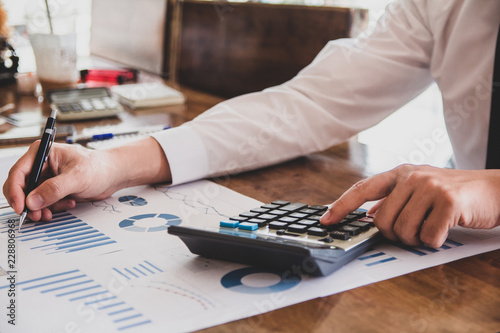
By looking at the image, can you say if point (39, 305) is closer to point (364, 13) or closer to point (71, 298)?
point (71, 298)

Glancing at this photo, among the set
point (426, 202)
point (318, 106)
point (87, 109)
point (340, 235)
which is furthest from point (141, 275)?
point (87, 109)

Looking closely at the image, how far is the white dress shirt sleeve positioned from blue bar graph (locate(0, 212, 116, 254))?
205mm

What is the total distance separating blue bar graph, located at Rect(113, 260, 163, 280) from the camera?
0.63m

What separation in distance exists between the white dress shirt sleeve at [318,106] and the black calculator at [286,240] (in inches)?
11.7

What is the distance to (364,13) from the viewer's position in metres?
1.41

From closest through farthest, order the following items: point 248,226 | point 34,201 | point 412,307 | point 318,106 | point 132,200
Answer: point 412,307, point 248,226, point 34,201, point 132,200, point 318,106

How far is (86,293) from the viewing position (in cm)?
→ 58

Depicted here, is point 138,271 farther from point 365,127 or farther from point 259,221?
point 365,127

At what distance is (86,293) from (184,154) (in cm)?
41

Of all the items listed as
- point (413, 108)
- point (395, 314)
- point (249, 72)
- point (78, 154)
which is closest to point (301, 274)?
point (395, 314)

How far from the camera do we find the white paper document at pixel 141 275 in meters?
0.54

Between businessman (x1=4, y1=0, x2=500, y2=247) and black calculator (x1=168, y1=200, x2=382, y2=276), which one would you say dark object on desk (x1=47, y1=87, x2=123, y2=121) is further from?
black calculator (x1=168, y1=200, x2=382, y2=276)

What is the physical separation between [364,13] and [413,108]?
7.89 ft

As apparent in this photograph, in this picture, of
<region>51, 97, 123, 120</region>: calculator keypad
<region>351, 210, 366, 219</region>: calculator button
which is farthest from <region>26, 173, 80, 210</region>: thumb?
<region>51, 97, 123, 120</region>: calculator keypad
